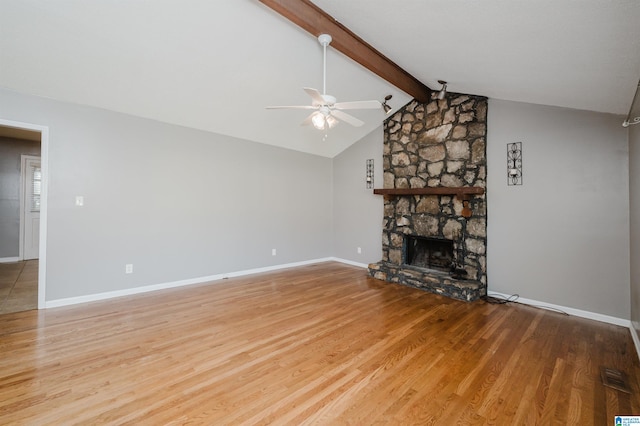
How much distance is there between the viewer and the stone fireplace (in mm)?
4172

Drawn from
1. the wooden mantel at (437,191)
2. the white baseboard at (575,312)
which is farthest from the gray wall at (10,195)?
the white baseboard at (575,312)

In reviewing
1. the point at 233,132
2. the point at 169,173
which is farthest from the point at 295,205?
the point at 169,173

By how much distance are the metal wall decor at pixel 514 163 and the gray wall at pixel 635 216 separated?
1.03 meters

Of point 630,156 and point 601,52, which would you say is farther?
point 630,156

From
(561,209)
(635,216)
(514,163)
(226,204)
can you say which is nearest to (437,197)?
(514,163)

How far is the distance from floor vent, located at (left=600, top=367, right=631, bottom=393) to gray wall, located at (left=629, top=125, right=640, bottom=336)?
0.68m

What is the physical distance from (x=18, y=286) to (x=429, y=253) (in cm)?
664

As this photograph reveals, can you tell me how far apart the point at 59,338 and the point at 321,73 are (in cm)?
417

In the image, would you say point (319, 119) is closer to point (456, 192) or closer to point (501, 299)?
point (456, 192)

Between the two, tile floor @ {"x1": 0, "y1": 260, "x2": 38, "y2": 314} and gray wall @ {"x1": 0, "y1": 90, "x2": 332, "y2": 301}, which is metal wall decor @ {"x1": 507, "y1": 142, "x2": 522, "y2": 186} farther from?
tile floor @ {"x1": 0, "y1": 260, "x2": 38, "y2": 314}

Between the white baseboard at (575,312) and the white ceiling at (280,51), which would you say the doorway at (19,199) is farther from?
the white baseboard at (575,312)

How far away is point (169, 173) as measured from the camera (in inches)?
167

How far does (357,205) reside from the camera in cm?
603

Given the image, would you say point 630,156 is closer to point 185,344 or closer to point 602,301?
point 602,301
